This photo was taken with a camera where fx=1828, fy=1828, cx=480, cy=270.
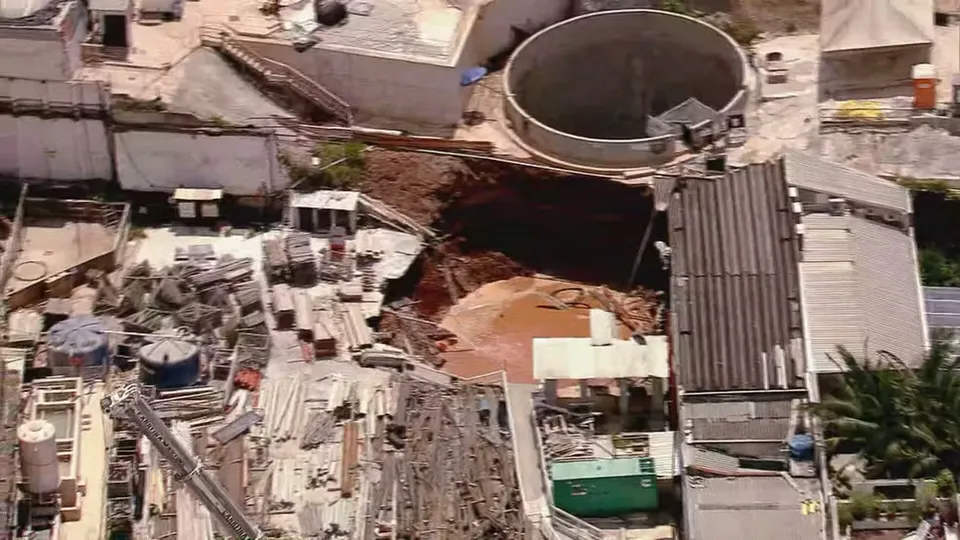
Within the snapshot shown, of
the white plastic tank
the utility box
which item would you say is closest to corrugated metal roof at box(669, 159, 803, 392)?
the utility box

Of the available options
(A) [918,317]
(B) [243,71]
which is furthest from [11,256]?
(A) [918,317]

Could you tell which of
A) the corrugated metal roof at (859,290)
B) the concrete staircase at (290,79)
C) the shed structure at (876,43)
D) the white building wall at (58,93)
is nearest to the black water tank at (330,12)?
the concrete staircase at (290,79)

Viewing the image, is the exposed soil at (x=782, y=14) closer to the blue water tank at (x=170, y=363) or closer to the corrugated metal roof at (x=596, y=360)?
the corrugated metal roof at (x=596, y=360)

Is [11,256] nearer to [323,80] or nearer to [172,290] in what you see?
[172,290]

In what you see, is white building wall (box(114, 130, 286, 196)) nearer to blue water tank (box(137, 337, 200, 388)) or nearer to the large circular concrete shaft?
blue water tank (box(137, 337, 200, 388))

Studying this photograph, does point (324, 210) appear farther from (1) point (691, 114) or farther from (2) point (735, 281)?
(2) point (735, 281)
